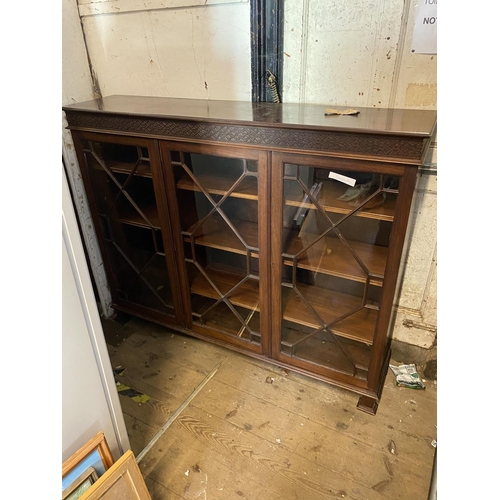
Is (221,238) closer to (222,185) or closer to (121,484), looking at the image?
(222,185)

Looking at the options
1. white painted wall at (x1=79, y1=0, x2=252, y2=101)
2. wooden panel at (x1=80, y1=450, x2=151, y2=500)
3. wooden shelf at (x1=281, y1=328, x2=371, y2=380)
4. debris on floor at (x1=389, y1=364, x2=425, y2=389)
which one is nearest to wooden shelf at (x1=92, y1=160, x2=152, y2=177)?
white painted wall at (x1=79, y1=0, x2=252, y2=101)

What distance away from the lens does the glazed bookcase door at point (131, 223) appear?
5.37 ft

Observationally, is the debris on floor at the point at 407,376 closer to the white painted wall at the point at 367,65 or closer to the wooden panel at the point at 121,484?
the white painted wall at the point at 367,65

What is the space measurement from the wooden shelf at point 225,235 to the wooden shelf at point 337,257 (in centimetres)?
18

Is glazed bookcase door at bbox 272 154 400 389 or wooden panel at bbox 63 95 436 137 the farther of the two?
glazed bookcase door at bbox 272 154 400 389

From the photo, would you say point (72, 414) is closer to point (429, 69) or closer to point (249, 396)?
point (249, 396)

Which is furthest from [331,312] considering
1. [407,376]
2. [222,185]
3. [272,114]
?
[272,114]

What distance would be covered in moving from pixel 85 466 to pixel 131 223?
3.54 ft

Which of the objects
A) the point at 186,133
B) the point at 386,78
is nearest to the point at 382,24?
the point at 386,78

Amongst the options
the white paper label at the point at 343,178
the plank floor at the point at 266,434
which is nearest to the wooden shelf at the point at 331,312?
the plank floor at the point at 266,434

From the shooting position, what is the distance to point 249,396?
1721 millimetres

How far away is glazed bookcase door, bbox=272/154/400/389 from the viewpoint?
1262 millimetres

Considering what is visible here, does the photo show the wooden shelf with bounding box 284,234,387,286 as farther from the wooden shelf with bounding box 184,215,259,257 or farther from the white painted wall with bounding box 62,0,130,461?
the white painted wall with bounding box 62,0,130,461
